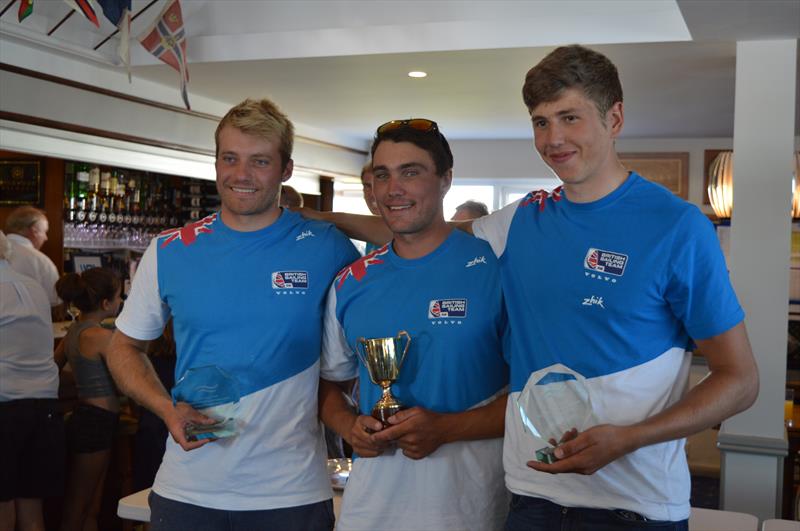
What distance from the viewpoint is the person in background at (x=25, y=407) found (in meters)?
4.24

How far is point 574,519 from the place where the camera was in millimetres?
1714

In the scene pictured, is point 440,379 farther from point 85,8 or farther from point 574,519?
point 85,8

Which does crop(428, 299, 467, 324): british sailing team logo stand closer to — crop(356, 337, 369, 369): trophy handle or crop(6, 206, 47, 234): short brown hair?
crop(356, 337, 369, 369): trophy handle

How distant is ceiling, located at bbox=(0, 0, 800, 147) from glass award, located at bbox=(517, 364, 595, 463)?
9.27 feet

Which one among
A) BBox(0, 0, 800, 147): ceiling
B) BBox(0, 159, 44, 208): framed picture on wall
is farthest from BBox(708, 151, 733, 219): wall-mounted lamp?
BBox(0, 159, 44, 208): framed picture on wall

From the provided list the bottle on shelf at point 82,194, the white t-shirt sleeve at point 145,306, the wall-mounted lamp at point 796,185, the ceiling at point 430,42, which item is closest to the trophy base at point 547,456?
the white t-shirt sleeve at point 145,306

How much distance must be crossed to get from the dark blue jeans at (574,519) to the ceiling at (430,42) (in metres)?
2.91

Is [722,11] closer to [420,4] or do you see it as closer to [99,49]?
[420,4]

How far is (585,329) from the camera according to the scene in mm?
1712

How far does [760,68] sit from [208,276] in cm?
357

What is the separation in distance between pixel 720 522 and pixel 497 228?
1.16 m

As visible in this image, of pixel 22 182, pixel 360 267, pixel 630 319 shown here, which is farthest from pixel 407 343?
pixel 22 182

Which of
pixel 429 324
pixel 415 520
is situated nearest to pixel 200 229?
pixel 429 324

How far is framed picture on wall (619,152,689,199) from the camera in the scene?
9.80 meters
